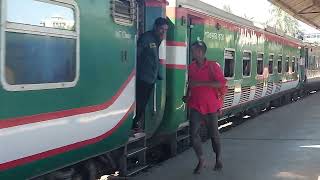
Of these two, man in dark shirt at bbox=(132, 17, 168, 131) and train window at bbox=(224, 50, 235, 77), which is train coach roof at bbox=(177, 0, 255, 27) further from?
man in dark shirt at bbox=(132, 17, 168, 131)

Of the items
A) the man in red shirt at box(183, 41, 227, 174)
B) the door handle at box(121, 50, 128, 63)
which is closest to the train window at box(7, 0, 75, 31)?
the door handle at box(121, 50, 128, 63)

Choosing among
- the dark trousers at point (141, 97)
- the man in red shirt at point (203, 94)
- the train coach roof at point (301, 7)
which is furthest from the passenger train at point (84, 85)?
the train coach roof at point (301, 7)

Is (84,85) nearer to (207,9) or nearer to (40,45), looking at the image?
(40,45)

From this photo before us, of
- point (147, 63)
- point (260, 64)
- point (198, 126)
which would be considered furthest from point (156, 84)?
point (260, 64)

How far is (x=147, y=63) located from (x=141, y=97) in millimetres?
481

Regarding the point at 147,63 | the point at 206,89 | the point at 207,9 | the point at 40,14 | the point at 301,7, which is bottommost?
the point at 206,89

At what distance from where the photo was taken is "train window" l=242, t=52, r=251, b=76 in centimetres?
1324

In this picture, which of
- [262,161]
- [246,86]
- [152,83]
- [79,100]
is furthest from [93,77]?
[246,86]

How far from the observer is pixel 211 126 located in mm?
7277

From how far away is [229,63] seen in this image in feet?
39.7

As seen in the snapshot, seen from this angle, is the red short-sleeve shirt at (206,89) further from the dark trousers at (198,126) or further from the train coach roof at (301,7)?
the train coach roof at (301,7)

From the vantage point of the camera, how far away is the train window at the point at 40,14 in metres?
4.18

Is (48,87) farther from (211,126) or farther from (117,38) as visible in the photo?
(211,126)

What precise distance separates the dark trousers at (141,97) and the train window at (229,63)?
187 inches
